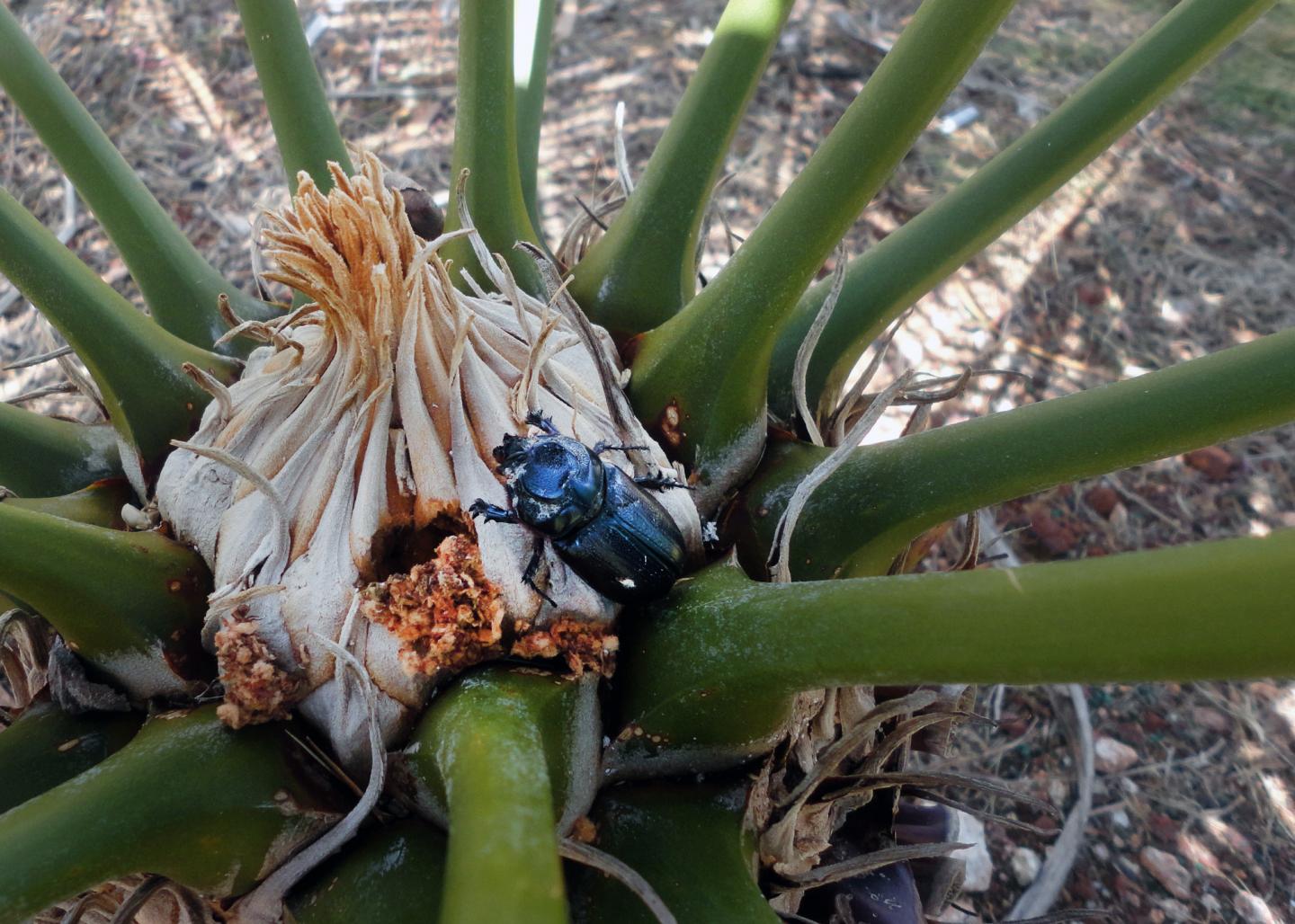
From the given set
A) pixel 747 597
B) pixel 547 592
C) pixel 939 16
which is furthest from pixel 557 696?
pixel 939 16

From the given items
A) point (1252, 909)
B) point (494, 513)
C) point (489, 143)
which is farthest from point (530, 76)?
point (1252, 909)

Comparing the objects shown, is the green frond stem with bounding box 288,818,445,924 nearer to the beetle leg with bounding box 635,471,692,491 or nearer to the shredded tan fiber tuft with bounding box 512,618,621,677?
the shredded tan fiber tuft with bounding box 512,618,621,677

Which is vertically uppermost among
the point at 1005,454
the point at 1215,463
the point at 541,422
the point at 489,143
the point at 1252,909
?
the point at 489,143

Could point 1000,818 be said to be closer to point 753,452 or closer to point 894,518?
point 894,518

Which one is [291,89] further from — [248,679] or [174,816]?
[174,816]

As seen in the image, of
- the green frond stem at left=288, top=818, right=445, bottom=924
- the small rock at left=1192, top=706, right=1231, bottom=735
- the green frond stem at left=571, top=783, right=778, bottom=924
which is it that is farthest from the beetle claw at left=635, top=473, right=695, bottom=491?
the small rock at left=1192, top=706, right=1231, bottom=735

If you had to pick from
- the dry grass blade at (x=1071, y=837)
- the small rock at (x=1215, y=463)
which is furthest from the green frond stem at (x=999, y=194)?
the small rock at (x=1215, y=463)
